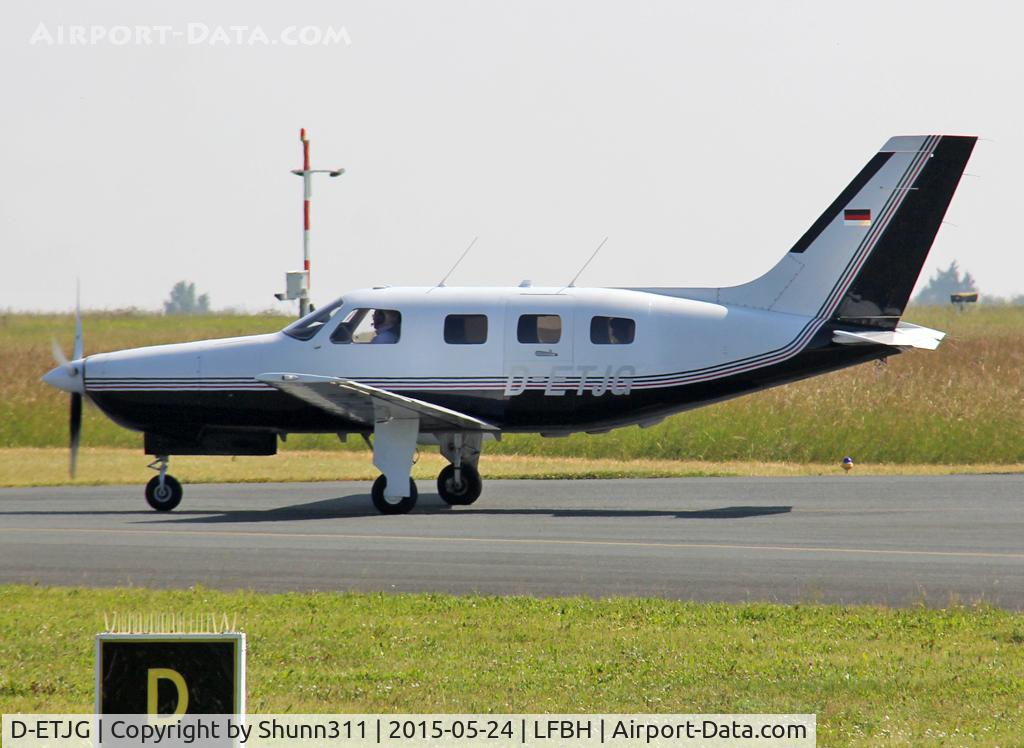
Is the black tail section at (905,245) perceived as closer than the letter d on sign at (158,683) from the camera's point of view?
No

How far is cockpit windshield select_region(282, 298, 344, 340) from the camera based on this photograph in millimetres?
20078

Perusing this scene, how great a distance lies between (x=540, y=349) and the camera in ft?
64.4

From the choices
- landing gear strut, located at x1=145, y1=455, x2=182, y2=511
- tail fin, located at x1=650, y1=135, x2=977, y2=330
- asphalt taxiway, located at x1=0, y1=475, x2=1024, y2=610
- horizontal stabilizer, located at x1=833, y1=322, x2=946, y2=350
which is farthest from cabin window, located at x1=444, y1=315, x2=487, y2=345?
horizontal stabilizer, located at x1=833, y1=322, x2=946, y2=350

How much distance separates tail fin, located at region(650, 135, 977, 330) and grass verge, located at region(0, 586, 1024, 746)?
9021 millimetres

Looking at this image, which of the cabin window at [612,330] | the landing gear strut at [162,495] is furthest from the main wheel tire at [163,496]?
the cabin window at [612,330]

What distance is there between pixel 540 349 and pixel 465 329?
1.09 meters

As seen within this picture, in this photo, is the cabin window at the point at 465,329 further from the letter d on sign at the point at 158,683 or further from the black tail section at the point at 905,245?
the letter d on sign at the point at 158,683

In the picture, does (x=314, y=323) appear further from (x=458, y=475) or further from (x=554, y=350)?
(x=554, y=350)

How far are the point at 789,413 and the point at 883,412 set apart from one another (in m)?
1.96

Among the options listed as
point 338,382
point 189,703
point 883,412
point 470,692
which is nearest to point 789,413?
point 883,412

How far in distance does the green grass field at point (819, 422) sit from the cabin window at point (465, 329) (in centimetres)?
941

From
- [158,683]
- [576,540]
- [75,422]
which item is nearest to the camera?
[158,683]

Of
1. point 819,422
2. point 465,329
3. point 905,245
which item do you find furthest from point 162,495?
point 819,422

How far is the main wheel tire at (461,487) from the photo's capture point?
20.4m
